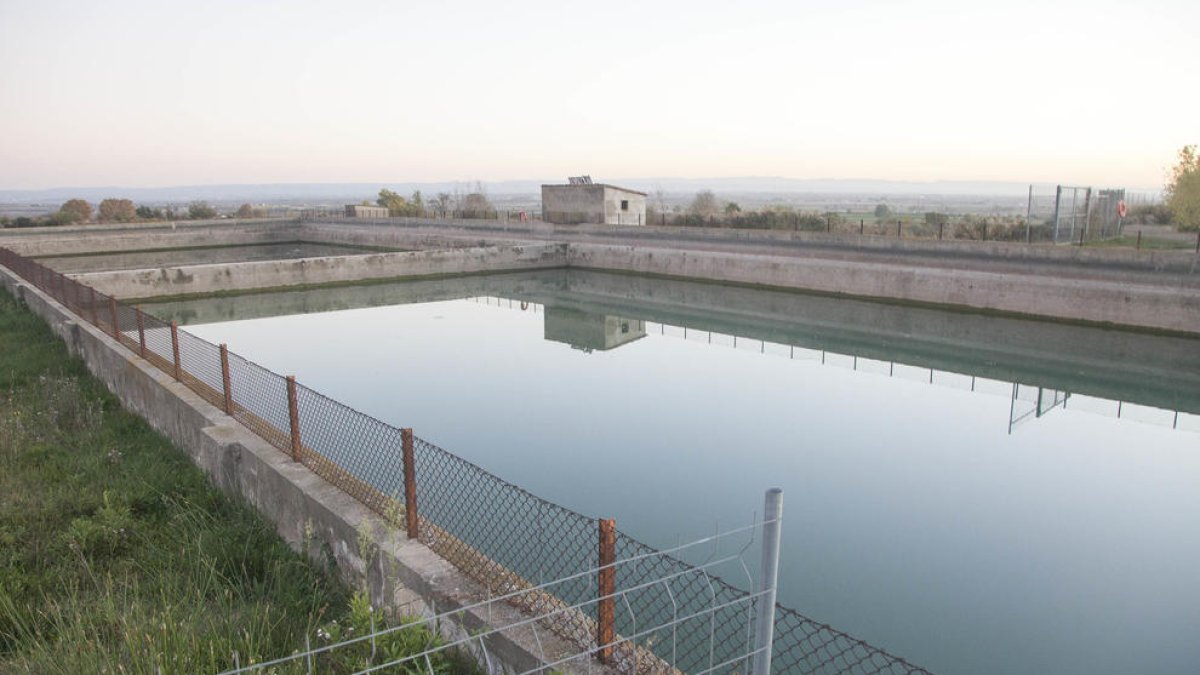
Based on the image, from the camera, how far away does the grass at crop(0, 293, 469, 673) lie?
4.05 metres

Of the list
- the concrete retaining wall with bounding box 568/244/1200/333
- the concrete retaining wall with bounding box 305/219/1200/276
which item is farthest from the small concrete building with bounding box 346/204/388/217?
the concrete retaining wall with bounding box 568/244/1200/333

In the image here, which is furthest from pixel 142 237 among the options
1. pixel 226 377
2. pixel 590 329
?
pixel 226 377

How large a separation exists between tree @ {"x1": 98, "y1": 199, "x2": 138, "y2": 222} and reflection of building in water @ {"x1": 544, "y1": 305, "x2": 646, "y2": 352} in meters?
40.9

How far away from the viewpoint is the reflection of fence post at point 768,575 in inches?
120

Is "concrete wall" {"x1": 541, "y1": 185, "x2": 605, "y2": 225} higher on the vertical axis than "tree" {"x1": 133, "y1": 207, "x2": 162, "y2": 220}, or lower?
higher

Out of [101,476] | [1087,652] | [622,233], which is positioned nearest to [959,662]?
[1087,652]

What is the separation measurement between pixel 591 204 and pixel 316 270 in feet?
48.3

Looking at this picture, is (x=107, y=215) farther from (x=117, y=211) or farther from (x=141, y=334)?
(x=141, y=334)

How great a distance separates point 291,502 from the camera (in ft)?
19.0

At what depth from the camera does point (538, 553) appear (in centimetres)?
700

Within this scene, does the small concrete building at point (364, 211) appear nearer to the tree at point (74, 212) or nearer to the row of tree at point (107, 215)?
the row of tree at point (107, 215)

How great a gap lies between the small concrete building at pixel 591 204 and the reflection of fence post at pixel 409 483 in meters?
32.0

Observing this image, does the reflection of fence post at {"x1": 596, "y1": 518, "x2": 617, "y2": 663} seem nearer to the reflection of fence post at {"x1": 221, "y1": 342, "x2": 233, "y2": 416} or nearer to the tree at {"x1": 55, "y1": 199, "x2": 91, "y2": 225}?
the reflection of fence post at {"x1": 221, "y1": 342, "x2": 233, "y2": 416}

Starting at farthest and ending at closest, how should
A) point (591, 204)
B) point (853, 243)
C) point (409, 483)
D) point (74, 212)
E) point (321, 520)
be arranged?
point (74, 212) → point (591, 204) → point (853, 243) → point (321, 520) → point (409, 483)
